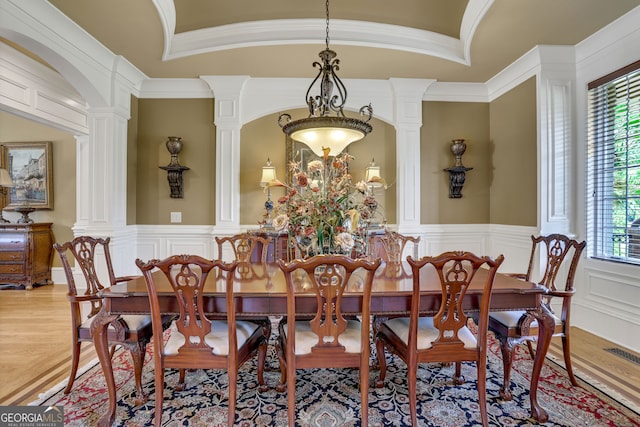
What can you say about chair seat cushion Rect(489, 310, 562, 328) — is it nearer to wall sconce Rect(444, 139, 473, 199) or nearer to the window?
the window

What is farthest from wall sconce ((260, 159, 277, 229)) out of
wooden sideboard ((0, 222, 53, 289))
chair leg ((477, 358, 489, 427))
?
wooden sideboard ((0, 222, 53, 289))

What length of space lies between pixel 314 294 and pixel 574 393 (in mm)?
1902

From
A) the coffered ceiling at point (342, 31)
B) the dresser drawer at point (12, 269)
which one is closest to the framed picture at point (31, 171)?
the dresser drawer at point (12, 269)

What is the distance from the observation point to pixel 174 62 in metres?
3.69

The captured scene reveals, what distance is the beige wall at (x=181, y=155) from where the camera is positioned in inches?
167

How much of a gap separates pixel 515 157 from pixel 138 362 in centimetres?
429

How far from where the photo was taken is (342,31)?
11.0 ft

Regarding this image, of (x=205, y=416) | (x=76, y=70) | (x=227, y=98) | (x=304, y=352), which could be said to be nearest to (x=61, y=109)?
(x=76, y=70)

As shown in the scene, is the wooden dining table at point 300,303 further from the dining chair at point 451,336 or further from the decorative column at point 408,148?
the decorative column at point 408,148

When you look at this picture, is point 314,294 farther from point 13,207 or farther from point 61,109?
point 13,207

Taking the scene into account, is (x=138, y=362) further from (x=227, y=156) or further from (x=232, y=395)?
(x=227, y=156)

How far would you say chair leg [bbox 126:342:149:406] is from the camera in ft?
6.23

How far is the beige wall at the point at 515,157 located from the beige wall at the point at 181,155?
3.78m

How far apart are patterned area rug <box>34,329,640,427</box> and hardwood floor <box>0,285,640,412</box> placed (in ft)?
0.70
